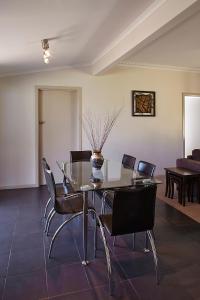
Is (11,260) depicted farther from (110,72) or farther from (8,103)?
(110,72)

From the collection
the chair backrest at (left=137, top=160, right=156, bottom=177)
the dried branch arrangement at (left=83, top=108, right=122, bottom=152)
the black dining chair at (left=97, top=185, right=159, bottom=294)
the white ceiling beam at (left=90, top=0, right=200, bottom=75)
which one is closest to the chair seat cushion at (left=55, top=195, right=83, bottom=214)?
the black dining chair at (left=97, top=185, right=159, bottom=294)

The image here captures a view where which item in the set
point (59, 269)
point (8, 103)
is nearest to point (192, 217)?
point (59, 269)

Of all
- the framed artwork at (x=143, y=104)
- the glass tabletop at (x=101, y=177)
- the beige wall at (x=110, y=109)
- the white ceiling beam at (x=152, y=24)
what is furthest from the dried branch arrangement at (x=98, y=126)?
the glass tabletop at (x=101, y=177)

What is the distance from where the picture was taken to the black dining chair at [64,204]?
7.62ft

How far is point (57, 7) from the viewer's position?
6.88 feet

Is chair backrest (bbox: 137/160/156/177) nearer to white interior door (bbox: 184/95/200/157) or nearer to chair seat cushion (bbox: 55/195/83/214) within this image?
chair seat cushion (bbox: 55/195/83/214)

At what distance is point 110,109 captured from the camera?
16.8 ft

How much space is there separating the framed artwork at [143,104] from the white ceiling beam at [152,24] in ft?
5.11

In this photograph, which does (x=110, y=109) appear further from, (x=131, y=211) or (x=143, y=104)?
(x=131, y=211)

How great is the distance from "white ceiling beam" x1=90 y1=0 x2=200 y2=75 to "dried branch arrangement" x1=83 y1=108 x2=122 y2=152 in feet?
4.70

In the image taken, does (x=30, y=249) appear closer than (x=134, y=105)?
A: Yes

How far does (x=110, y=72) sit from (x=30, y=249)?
3.78 meters

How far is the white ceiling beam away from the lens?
2.08 meters

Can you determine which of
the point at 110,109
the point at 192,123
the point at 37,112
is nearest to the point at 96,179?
the point at 37,112
